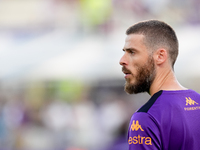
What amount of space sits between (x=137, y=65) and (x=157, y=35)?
260mm

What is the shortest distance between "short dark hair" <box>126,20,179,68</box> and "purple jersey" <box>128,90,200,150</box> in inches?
14.3

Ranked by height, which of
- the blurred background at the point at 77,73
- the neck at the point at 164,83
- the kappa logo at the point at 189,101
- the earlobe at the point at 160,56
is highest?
the earlobe at the point at 160,56

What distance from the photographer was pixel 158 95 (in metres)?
2.79

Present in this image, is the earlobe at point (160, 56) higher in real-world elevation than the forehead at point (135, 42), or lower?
lower

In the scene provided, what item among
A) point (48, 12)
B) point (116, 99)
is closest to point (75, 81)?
point (116, 99)

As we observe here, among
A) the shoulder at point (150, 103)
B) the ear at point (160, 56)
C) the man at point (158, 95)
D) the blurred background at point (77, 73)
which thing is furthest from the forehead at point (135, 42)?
the blurred background at point (77, 73)

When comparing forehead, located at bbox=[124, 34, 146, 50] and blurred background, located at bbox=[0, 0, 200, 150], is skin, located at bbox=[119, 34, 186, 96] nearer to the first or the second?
forehead, located at bbox=[124, 34, 146, 50]

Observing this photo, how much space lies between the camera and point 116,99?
35.8ft

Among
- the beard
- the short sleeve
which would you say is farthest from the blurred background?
the short sleeve

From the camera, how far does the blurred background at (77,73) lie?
10.5 m

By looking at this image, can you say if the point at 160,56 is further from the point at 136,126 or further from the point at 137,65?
the point at 136,126

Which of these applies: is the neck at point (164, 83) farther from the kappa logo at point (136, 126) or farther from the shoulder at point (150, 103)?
the kappa logo at point (136, 126)

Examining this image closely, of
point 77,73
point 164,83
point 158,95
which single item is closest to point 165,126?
point 158,95

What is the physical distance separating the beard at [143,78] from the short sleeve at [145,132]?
13.0 inches
